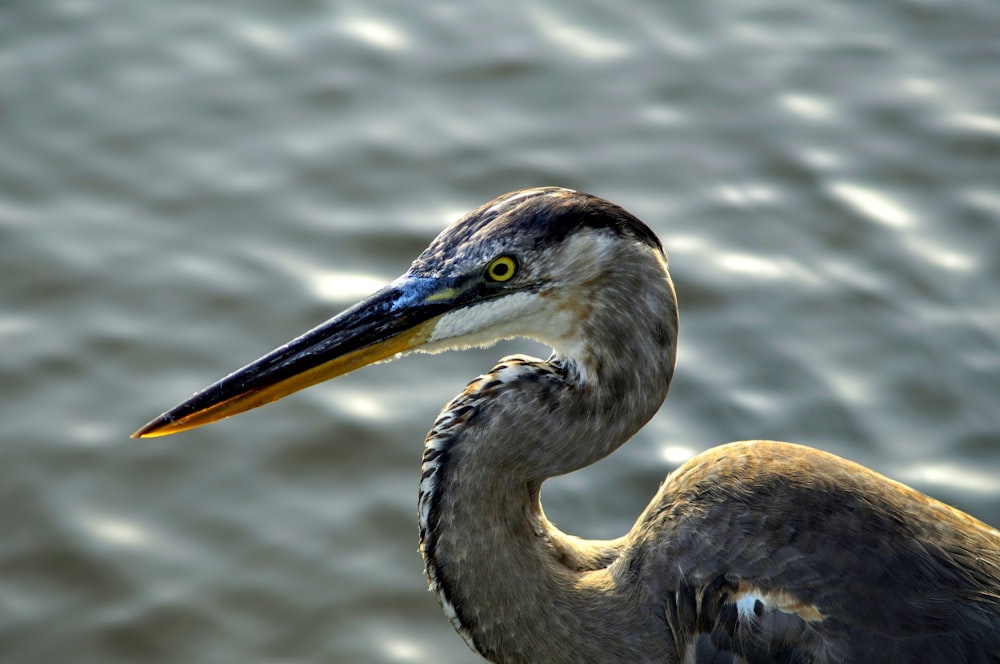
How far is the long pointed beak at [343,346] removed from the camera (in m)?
3.36

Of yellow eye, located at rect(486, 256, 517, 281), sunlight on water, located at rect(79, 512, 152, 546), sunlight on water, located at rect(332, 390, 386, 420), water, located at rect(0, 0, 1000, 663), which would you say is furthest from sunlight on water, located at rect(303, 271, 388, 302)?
yellow eye, located at rect(486, 256, 517, 281)

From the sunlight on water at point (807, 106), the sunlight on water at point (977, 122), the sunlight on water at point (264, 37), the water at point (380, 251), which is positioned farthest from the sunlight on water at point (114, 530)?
the sunlight on water at point (977, 122)

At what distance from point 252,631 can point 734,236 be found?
8.89 feet

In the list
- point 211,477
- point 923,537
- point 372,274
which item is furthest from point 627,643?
point 372,274

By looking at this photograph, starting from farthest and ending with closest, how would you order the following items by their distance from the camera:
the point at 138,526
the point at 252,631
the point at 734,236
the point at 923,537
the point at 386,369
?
1. the point at 734,236
2. the point at 386,369
3. the point at 138,526
4. the point at 252,631
5. the point at 923,537

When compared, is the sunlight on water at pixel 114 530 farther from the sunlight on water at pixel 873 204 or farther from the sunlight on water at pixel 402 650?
the sunlight on water at pixel 873 204

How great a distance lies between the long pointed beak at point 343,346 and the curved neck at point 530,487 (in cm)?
23

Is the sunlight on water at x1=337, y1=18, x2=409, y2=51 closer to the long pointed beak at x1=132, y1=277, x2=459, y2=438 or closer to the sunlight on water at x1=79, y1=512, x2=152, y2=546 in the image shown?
the sunlight on water at x1=79, y1=512, x2=152, y2=546

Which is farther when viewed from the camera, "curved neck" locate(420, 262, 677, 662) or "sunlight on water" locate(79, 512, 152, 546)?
"sunlight on water" locate(79, 512, 152, 546)

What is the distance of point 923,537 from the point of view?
3355mm

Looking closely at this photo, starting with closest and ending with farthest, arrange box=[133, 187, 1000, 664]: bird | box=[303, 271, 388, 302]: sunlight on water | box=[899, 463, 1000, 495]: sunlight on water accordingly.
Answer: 1. box=[133, 187, 1000, 664]: bird
2. box=[899, 463, 1000, 495]: sunlight on water
3. box=[303, 271, 388, 302]: sunlight on water

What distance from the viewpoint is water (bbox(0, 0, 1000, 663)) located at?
4617mm

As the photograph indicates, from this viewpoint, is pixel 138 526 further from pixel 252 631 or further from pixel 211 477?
pixel 252 631

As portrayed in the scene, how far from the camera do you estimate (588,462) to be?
3.45 m
